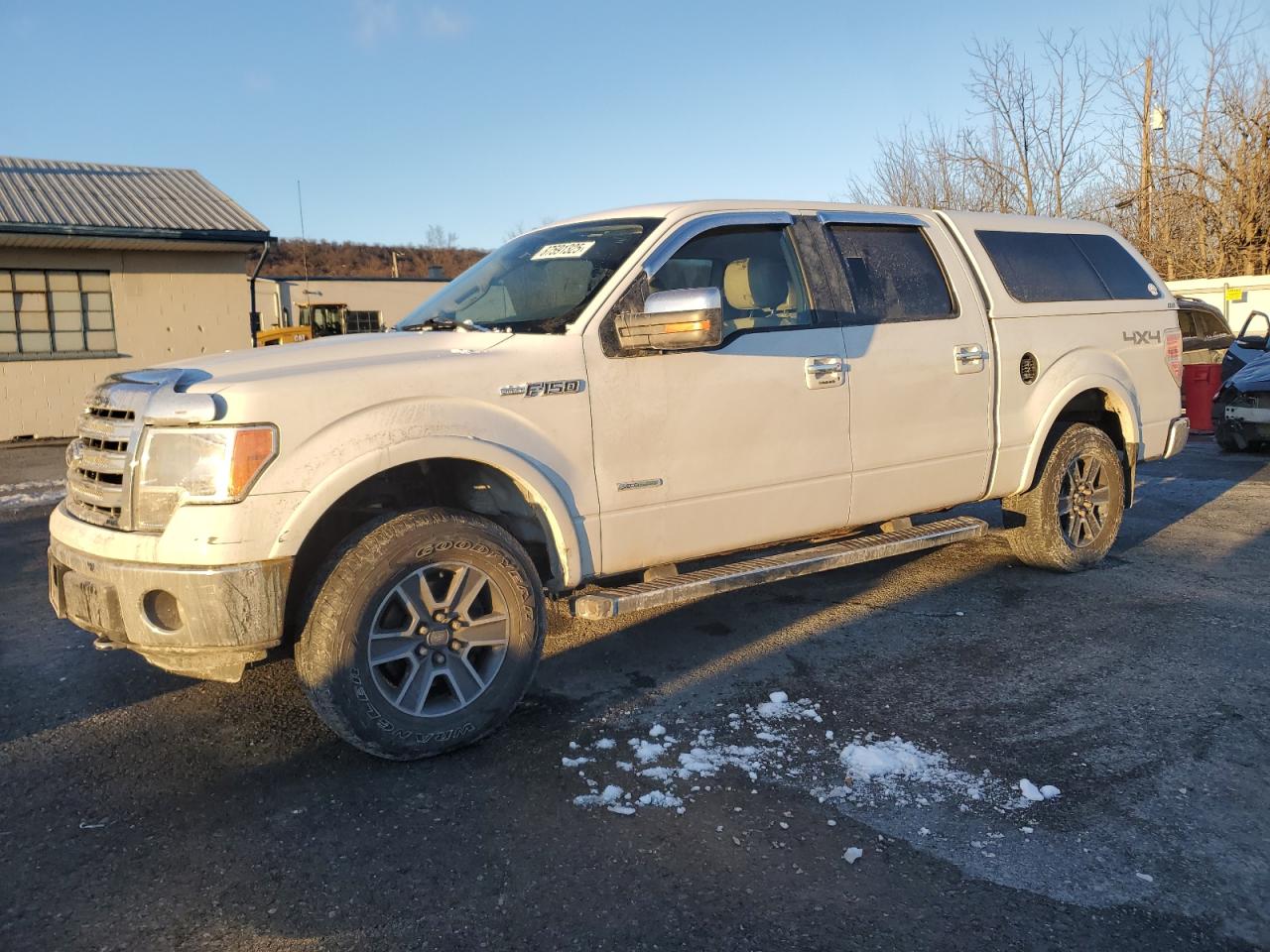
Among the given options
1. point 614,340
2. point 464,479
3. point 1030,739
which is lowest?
point 1030,739

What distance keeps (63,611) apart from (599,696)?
81.8 inches

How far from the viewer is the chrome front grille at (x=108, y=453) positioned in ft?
11.0

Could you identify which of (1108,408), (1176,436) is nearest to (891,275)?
(1108,408)

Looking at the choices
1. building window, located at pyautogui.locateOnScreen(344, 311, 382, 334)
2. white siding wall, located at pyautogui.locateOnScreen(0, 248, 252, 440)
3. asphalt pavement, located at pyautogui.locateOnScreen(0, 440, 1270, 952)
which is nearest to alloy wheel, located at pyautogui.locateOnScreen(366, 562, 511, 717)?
asphalt pavement, located at pyautogui.locateOnScreen(0, 440, 1270, 952)

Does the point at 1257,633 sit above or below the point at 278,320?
below

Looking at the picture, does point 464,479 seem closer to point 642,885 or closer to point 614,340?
point 614,340

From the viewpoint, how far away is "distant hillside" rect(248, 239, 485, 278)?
299ft

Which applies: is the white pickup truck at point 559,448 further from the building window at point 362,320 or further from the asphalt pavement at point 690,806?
the building window at point 362,320

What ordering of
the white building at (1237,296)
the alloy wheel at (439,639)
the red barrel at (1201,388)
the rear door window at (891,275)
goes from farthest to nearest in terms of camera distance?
the white building at (1237,296), the red barrel at (1201,388), the rear door window at (891,275), the alloy wheel at (439,639)

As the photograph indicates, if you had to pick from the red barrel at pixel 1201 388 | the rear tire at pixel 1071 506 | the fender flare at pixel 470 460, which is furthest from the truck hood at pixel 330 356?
the red barrel at pixel 1201 388

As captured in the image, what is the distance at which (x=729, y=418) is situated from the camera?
4270 millimetres

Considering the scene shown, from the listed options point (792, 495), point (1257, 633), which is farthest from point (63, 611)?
point (1257, 633)

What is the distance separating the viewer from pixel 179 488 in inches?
128

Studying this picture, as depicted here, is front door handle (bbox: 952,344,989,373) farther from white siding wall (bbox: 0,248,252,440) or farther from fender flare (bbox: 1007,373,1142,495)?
white siding wall (bbox: 0,248,252,440)
